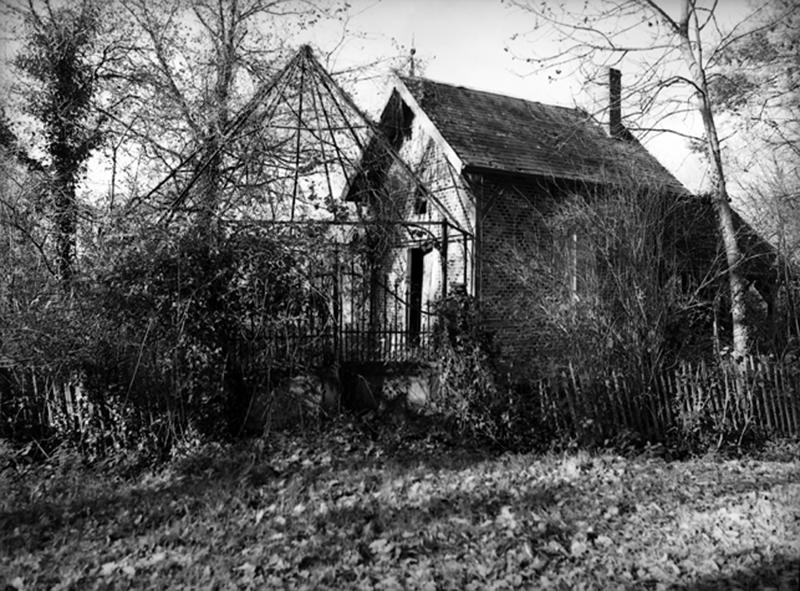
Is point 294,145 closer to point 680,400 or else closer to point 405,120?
point 405,120

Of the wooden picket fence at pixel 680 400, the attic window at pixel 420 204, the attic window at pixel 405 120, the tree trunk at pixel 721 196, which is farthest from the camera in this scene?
the attic window at pixel 405 120

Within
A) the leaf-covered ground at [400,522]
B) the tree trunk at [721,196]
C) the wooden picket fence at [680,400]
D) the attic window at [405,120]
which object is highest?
the attic window at [405,120]

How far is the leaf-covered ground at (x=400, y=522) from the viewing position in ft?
13.5

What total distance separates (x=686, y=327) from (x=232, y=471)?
6453 millimetres

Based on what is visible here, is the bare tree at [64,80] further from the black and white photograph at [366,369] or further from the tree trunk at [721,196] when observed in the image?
the tree trunk at [721,196]

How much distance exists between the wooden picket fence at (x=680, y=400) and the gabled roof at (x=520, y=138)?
465 centimetres

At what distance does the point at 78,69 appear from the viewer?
12.5m

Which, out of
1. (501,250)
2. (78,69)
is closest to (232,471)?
(501,250)

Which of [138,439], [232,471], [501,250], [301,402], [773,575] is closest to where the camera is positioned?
[773,575]

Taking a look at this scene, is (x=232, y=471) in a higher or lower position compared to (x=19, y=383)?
lower

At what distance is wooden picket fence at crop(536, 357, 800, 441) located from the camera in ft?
24.0

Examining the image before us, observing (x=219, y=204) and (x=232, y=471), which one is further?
(x=219, y=204)

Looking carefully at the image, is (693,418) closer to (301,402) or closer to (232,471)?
(301,402)

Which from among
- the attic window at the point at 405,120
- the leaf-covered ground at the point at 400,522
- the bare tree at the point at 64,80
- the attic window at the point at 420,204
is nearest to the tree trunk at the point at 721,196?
the leaf-covered ground at the point at 400,522
